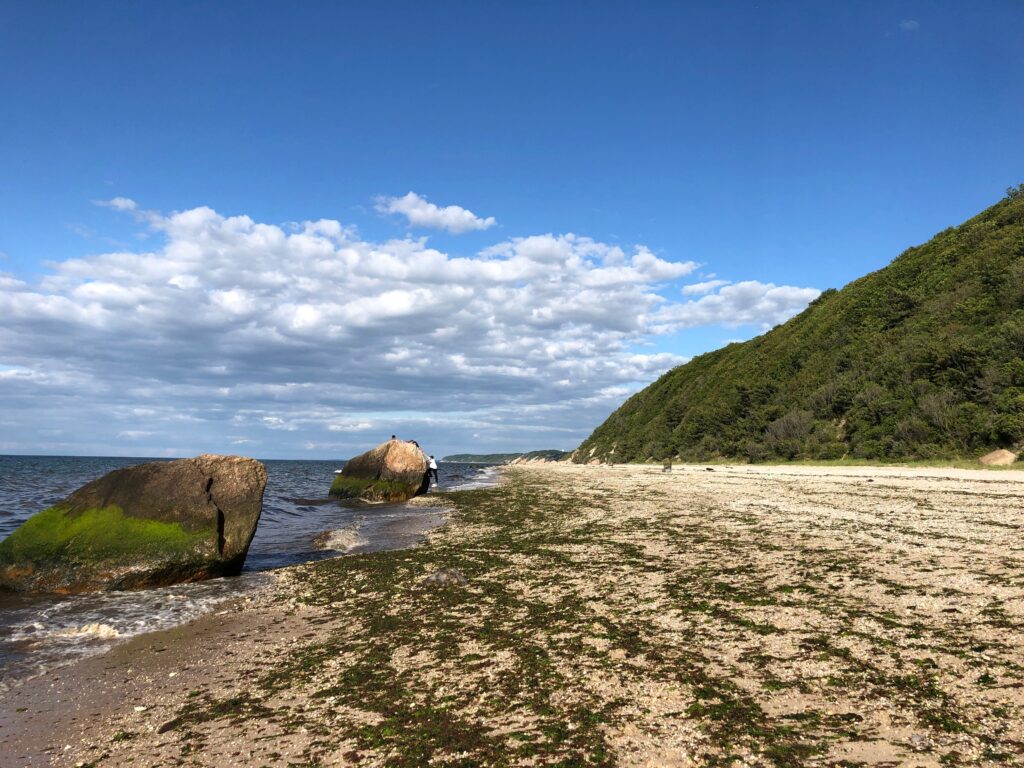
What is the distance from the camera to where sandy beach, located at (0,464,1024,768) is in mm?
4344

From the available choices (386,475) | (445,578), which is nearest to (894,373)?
(386,475)

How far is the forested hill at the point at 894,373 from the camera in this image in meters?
28.7

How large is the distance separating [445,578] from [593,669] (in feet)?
15.4

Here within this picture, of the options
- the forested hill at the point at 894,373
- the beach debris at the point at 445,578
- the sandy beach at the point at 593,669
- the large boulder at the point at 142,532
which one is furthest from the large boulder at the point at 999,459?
the large boulder at the point at 142,532

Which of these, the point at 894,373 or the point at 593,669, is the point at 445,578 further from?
the point at 894,373

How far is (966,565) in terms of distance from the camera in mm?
8672

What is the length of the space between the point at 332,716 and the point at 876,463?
108ft

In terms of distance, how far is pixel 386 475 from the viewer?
30844 mm

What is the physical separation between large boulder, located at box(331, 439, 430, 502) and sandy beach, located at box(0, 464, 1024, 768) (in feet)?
63.4

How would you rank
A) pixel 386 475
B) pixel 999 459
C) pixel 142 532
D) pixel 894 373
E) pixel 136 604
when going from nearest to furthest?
1. pixel 136 604
2. pixel 142 532
3. pixel 999 459
4. pixel 386 475
5. pixel 894 373

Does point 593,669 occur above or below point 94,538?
below

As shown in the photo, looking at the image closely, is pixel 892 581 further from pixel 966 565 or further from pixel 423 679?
pixel 423 679

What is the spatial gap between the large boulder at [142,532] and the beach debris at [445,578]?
4889 millimetres

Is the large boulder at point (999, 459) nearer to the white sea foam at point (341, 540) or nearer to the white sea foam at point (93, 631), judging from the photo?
the white sea foam at point (341, 540)
